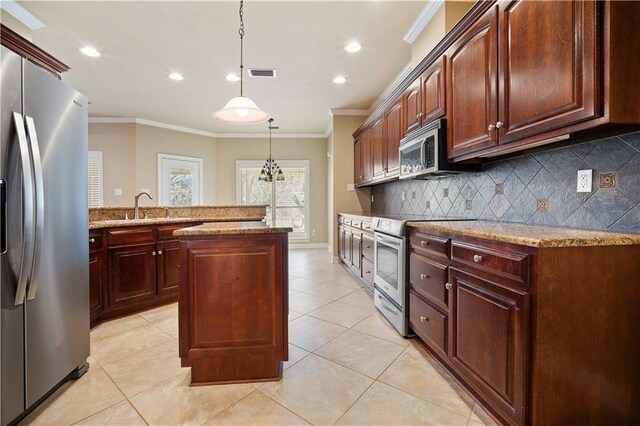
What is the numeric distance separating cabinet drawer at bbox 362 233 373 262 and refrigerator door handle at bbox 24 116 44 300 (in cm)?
271

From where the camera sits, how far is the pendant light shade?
2.19 meters

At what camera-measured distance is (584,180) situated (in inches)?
59.2

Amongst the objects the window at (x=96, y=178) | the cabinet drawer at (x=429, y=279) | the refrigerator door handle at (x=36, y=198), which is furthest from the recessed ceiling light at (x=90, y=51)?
the cabinet drawer at (x=429, y=279)

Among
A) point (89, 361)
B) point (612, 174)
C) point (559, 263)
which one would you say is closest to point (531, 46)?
point (612, 174)

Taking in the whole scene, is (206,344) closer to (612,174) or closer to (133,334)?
(133,334)

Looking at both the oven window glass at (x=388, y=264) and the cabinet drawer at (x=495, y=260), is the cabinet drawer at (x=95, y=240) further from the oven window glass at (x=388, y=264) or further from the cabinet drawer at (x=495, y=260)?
the cabinet drawer at (x=495, y=260)

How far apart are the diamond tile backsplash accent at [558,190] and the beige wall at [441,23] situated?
48.4 inches

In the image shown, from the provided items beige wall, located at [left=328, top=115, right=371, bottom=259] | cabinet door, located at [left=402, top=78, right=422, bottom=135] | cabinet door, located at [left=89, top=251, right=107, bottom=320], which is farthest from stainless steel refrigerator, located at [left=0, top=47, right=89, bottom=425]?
beige wall, located at [left=328, top=115, right=371, bottom=259]

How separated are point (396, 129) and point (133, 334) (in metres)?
3.26

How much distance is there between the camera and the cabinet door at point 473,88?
171cm

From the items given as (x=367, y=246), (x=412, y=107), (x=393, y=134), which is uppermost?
(x=412, y=107)

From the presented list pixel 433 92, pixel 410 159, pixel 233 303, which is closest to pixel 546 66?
pixel 433 92

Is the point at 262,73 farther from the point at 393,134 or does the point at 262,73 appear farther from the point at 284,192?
the point at 284,192

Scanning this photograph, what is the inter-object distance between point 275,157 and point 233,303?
221 inches
